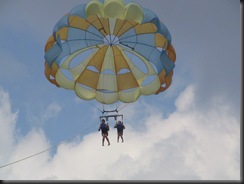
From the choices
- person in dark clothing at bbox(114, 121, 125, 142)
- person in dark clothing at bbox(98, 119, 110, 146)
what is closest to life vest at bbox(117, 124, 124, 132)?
person in dark clothing at bbox(114, 121, 125, 142)

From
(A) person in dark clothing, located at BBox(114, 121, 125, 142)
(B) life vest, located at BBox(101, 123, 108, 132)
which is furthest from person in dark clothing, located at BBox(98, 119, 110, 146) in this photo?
(A) person in dark clothing, located at BBox(114, 121, 125, 142)

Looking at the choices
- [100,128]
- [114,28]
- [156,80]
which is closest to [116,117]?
[100,128]

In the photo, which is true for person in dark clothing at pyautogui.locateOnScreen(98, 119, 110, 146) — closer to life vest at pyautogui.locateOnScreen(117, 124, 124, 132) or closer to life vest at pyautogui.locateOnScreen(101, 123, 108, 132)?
life vest at pyautogui.locateOnScreen(101, 123, 108, 132)

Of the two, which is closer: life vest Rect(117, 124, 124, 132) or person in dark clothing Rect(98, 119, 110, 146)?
person in dark clothing Rect(98, 119, 110, 146)

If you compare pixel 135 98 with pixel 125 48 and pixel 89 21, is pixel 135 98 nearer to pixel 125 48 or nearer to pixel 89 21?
pixel 125 48

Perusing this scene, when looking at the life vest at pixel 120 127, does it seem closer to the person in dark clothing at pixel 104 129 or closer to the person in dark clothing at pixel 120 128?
the person in dark clothing at pixel 120 128

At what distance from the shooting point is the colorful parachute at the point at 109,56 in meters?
15.6

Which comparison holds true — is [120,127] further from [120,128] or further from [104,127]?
[104,127]

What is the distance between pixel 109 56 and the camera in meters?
17.1

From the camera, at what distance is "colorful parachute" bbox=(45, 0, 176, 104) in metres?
15.6

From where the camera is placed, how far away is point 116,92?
664 inches

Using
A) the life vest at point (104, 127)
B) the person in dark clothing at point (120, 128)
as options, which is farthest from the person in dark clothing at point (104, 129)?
the person in dark clothing at point (120, 128)

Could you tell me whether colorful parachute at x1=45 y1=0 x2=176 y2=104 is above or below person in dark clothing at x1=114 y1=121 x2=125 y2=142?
above

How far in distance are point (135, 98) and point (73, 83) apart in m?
2.73
